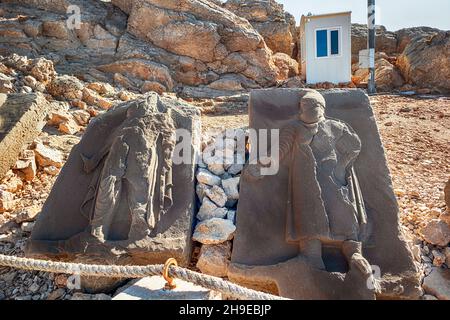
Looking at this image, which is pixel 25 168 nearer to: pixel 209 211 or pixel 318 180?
pixel 209 211

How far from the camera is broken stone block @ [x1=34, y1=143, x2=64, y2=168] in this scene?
3.71 meters

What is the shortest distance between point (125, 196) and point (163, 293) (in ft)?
2.82

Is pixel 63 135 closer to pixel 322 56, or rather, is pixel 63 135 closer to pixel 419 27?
pixel 322 56

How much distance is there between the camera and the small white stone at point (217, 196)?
2.55 metres

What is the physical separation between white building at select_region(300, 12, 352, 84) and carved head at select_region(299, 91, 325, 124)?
7898 millimetres

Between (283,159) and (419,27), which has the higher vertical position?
(419,27)

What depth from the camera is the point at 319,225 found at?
206 cm

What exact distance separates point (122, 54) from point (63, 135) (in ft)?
15.3

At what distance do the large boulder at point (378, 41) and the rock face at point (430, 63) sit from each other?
5.69 metres

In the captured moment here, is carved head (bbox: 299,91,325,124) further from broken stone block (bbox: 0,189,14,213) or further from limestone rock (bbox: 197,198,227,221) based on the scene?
broken stone block (bbox: 0,189,14,213)

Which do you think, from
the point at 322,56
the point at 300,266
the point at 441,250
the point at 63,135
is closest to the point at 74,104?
the point at 63,135

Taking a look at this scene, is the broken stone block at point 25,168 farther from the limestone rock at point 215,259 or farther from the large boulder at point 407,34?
the large boulder at point 407,34

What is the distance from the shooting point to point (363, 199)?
2285 mm

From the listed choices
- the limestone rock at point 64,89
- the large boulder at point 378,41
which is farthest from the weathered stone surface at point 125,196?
the large boulder at point 378,41
